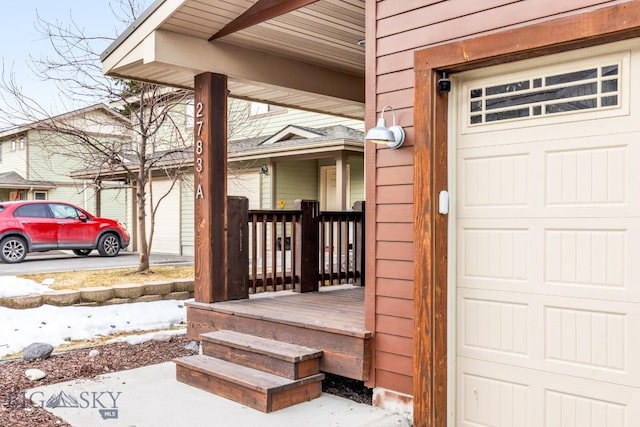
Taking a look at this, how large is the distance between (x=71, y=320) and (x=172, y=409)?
330 centimetres

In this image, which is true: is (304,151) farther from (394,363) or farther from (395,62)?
(394,363)

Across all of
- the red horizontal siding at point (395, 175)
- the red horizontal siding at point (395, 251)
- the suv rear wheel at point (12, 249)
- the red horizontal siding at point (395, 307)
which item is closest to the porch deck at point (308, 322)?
the red horizontal siding at point (395, 307)

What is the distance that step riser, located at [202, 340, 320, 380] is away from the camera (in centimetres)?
349

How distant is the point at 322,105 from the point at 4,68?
5.46 m

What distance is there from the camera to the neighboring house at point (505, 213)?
2592mm

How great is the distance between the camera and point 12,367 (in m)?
4.47

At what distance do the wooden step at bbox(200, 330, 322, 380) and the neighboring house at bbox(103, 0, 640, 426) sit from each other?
0.43 m

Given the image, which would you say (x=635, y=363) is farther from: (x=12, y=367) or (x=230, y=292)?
(x=12, y=367)

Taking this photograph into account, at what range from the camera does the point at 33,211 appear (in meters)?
11.5

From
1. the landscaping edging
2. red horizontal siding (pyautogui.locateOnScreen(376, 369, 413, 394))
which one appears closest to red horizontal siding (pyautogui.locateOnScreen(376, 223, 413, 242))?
red horizontal siding (pyautogui.locateOnScreen(376, 369, 413, 394))

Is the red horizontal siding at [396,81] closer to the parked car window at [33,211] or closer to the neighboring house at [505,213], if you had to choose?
the neighboring house at [505,213]

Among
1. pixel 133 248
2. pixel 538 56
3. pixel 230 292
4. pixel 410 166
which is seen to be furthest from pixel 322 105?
pixel 133 248

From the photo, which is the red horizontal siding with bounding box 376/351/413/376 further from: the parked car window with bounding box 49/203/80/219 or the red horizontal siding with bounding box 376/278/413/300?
the parked car window with bounding box 49/203/80/219

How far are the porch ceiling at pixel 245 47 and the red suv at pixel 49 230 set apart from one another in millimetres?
7793
